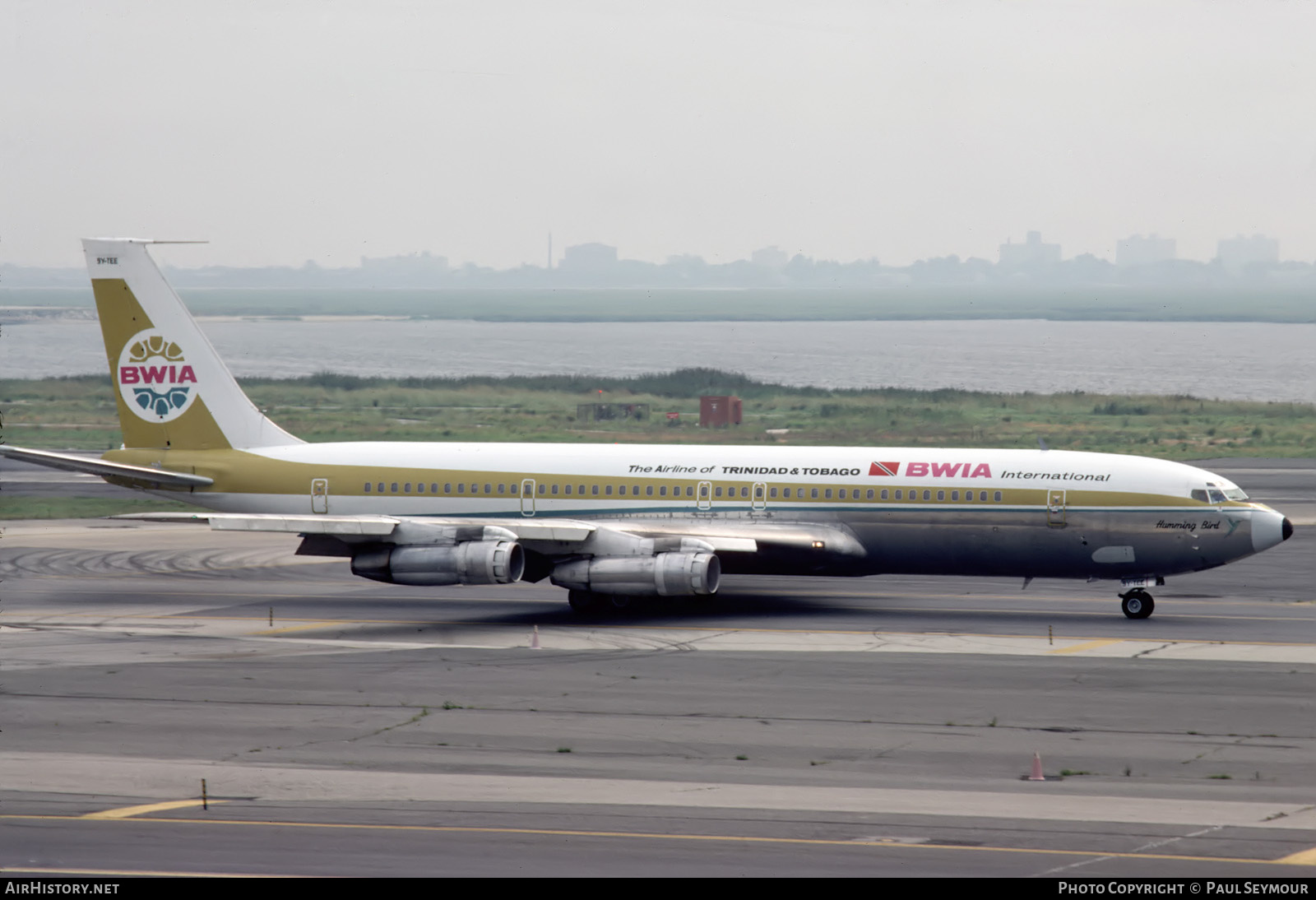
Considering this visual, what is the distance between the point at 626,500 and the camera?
3909cm

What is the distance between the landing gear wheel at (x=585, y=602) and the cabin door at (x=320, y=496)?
766 cm

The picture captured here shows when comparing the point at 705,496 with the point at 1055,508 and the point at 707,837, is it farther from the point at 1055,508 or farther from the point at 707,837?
the point at 707,837

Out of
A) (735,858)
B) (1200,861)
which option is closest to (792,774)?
(735,858)

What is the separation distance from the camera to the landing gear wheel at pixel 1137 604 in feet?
119

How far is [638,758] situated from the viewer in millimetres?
22375

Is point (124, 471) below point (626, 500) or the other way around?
the other way around

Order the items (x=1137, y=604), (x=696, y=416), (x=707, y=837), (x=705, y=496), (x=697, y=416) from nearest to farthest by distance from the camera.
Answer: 1. (x=707, y=837)
2. (x=1137, y=604)
3. (x=705, y=496)
4. (x=696, y=416)
5. (x=697, y=416)

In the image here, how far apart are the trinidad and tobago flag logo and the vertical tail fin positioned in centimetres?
2

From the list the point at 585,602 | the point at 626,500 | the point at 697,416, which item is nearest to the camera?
the point at 585,602

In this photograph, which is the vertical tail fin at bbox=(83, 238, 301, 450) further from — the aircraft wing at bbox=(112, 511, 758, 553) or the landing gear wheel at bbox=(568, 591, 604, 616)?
the landing gear wheel at bbox=(568, 591, 604, 616)

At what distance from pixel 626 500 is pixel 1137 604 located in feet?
42.1

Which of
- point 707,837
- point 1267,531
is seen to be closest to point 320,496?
point 1267,531

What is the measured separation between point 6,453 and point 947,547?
2193cm

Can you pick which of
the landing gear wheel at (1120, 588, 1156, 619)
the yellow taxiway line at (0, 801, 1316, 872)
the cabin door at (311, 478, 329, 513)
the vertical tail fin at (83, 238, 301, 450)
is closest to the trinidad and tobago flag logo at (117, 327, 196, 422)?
the vertical tail fin at (83, 238, 301, 450)
